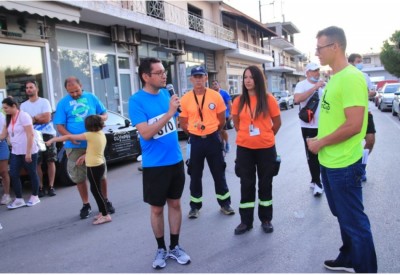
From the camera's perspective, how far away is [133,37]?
667 inches

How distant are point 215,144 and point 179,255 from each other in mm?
1722

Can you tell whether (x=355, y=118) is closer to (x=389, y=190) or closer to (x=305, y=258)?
(x=305, y=258)

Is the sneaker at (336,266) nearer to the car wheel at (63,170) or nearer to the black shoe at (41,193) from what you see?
the black shoe at (41,193)

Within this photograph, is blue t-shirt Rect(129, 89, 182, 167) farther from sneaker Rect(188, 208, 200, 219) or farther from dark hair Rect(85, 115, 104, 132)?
dark hair Rect(85, 115, 104, 132)

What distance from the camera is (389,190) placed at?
5430 millimetres

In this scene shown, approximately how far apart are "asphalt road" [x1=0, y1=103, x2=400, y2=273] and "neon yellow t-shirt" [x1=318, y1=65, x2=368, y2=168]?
1.08m

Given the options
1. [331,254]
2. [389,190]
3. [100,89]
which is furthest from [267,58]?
[331,254]

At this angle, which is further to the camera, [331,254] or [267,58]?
[267,58]

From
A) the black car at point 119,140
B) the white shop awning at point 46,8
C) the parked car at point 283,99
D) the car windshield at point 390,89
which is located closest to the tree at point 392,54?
the parked car at point 283,99

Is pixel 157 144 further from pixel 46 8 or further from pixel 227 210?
pixel 46 8

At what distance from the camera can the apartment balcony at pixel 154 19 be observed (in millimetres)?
13758

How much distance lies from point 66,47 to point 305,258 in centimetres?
1246

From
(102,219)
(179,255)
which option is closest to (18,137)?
(102,219)

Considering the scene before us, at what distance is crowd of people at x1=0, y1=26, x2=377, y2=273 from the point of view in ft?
8.74
